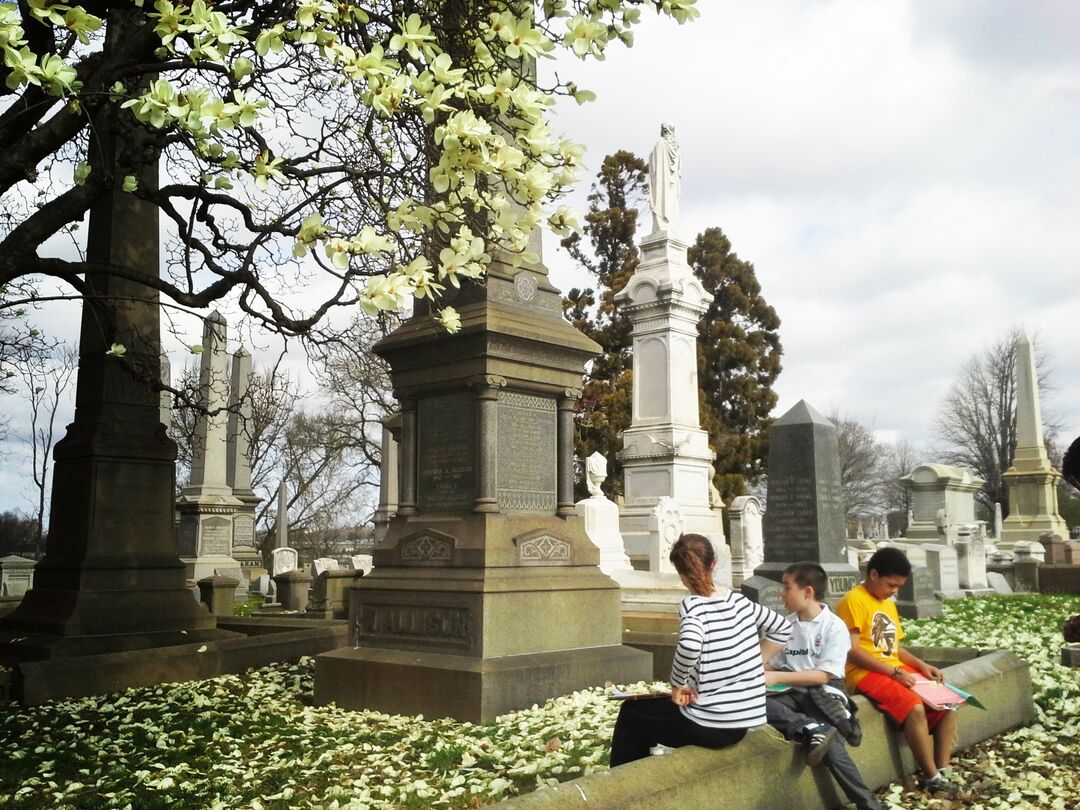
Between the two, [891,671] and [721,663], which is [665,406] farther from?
[721,663]

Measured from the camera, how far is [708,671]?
4.56 meters

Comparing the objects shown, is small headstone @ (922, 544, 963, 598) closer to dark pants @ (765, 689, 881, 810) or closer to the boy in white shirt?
the boy in white shirt

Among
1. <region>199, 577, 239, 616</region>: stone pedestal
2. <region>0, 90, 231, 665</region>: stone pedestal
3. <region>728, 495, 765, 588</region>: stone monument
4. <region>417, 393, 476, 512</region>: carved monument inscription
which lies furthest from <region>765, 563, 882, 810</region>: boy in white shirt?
<region>728, 495, 765, 588</region>: stone monument

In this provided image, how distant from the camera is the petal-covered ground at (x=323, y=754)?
5477mm

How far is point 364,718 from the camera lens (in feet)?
25.0

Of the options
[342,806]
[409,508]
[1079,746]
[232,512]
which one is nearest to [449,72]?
[342,806]

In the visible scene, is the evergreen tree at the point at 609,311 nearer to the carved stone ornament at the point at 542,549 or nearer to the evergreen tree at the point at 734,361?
the evergreen tree at the point at 734,361

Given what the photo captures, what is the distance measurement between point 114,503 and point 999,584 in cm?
1991

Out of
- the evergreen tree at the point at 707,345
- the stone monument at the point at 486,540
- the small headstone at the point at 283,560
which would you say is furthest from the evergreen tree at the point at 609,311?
the stone monument at the point at 486,540

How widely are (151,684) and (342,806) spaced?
5053mm

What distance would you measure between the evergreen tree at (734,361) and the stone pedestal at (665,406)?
14.8 m

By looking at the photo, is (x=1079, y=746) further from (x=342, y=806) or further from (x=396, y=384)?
(x=396, y=384)

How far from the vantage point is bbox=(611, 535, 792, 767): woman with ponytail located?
453cm

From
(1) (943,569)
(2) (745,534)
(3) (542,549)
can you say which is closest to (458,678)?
(3) (542,549)
